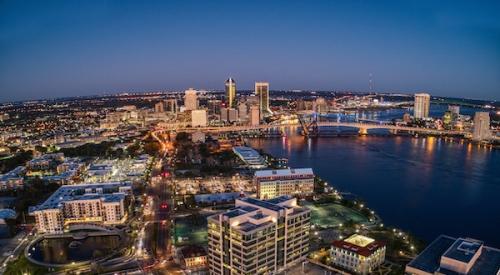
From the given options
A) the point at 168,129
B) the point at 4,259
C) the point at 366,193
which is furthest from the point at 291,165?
the point at 168,129

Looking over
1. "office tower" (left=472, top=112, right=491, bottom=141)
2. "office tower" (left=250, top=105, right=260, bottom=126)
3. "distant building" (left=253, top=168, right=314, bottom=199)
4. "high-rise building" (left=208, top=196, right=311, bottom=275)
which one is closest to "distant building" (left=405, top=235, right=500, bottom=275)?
"high-rise building" (left=208, top=196, right=311, bottom=275)

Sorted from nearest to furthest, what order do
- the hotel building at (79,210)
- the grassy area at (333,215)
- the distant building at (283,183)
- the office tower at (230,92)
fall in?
the hotel building at (79,210), the grassy area at (333,215), the distant building at (283,183), the office tower at (230,92)

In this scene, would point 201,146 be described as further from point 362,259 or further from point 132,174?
point 362,259

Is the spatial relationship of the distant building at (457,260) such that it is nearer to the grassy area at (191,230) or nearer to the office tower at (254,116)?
the grassy area at (191,230)

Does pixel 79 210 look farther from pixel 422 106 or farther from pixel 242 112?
pixel 422 106

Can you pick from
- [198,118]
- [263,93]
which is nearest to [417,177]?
[198,118]

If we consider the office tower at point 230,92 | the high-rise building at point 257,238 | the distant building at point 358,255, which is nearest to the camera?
the high-rise building at point 257,238

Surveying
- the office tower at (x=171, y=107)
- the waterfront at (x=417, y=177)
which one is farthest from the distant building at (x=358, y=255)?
the office tower at (x=171, y=107)
